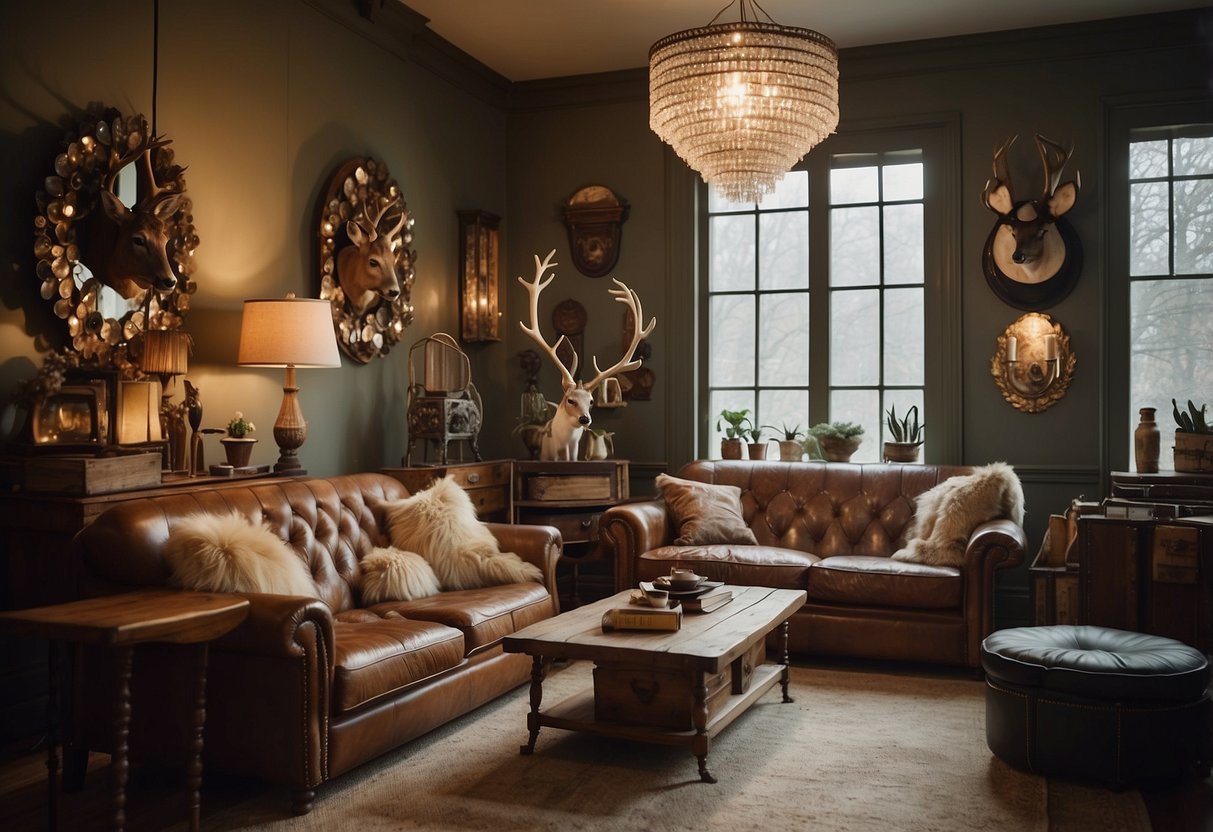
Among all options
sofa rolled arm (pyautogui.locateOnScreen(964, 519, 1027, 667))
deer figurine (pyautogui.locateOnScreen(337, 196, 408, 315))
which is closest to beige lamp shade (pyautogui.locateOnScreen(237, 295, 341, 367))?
deer figurine (pyautogui.locateOnScreen(337, 196, 408, 315))

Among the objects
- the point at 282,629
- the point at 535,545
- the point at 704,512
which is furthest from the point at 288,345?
the point at 704,512

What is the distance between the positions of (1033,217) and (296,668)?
415 cm

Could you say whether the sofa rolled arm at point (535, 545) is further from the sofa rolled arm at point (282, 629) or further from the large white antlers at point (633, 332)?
the sofa rolled arm at point (282, 629)

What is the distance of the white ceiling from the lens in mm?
5059

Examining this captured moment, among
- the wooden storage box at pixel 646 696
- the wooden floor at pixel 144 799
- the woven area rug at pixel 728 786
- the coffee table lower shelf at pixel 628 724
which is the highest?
the wooden storage box at pixel 646 696

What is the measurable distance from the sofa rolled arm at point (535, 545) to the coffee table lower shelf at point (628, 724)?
74 centimetres

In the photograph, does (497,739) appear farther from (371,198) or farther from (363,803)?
(371,198)

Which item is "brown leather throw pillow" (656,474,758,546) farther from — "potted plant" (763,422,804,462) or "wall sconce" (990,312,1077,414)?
"wall sconce" (990,312,1077,414)

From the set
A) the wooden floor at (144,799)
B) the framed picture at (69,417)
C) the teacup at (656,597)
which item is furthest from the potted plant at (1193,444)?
the framed picture at (69,417)

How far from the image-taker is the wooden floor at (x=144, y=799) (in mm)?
2791

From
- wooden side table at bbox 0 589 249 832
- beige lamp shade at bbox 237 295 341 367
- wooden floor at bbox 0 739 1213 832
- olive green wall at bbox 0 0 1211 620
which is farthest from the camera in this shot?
beige lamp shade at bbox 237 295 341 367

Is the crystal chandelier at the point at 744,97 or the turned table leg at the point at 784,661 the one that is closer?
the crystal chandelier at the point at 744,97

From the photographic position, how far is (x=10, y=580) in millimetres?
3305

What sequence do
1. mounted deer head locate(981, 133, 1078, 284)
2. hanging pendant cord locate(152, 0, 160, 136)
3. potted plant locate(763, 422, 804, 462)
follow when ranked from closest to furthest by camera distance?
hanging pendant cord locate(152, 0, 160, 136) < mounted deer head locate(981, 133, 1078, 284) < potted plant locate(763, 422, 804, 462)
